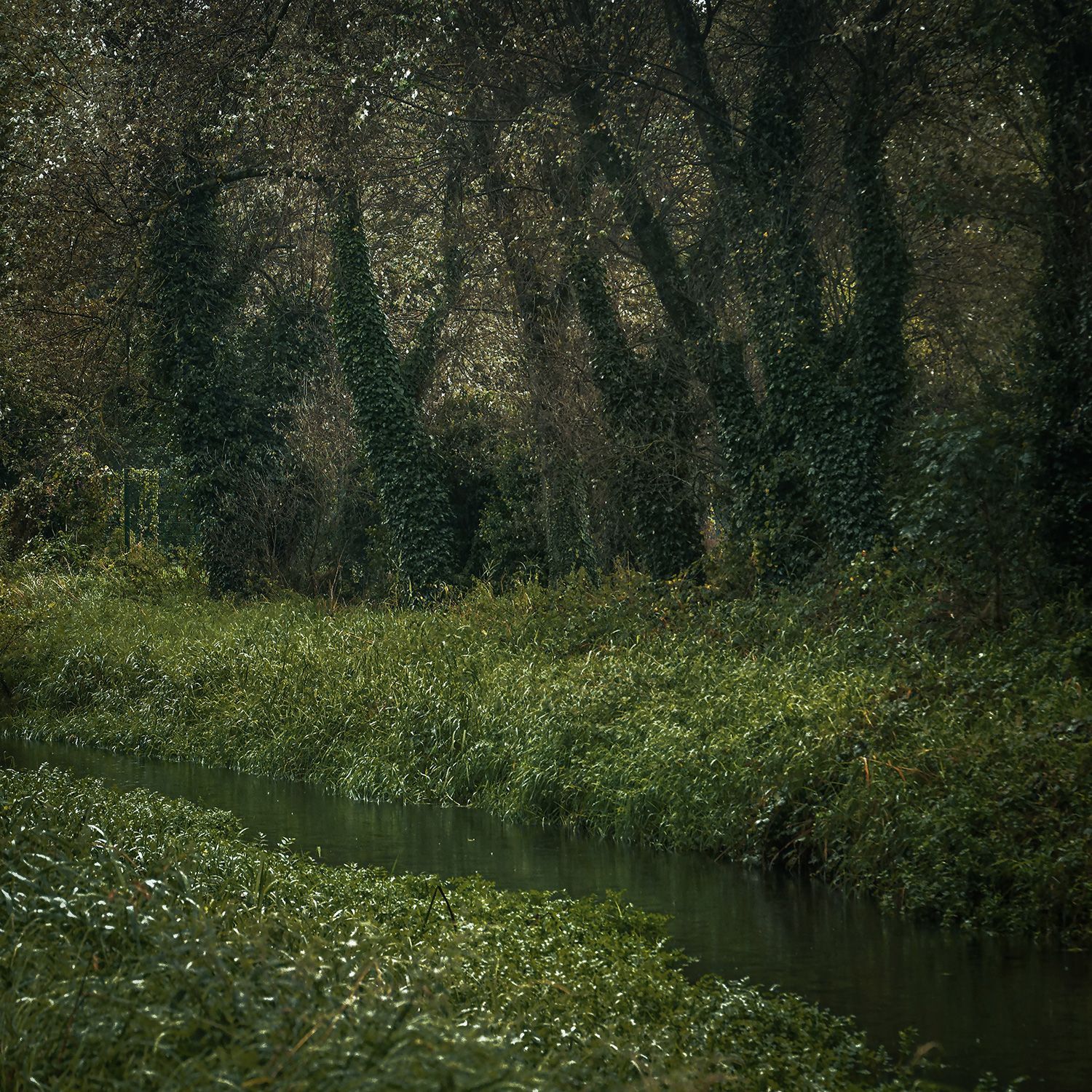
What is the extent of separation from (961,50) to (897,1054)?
11731 mm

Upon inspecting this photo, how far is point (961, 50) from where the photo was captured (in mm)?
15031

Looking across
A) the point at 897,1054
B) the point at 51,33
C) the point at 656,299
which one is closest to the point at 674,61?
the point at 656,299

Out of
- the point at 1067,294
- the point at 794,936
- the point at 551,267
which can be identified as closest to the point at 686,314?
the point at 551,267

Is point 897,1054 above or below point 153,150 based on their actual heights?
below

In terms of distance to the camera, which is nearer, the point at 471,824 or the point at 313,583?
the point at 471,824

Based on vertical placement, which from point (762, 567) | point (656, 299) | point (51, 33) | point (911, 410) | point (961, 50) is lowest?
point (762, 567)

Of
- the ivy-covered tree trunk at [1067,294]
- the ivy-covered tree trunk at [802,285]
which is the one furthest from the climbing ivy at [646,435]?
the ivy-covered tree trunk at [1067,294]

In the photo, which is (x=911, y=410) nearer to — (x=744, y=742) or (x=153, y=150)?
(x=744, y=742)

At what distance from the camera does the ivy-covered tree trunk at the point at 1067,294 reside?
485 inches

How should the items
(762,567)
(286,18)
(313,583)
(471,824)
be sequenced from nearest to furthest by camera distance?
(471,824)
(762,567)
(286,18)
(313,583)

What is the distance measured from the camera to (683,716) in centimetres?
1227

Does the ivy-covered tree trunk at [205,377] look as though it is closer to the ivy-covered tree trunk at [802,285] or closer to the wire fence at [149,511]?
the wire fence at [149,511]

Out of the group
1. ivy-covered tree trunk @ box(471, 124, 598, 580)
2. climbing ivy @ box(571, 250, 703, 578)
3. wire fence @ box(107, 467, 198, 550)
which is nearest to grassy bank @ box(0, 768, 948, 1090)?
climbing ivy @ box(571, 250, 703, 578)

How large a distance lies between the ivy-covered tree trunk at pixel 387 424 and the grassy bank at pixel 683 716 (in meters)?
2.31
